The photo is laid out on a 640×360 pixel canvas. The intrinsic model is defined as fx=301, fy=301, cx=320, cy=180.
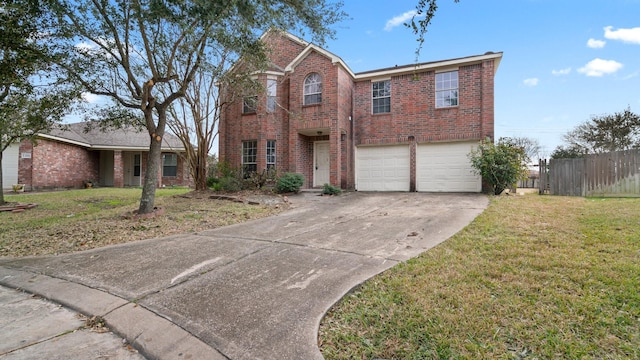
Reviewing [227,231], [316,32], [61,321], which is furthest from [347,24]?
[61,321]

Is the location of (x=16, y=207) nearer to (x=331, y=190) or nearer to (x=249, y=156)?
(x=249, y=156)

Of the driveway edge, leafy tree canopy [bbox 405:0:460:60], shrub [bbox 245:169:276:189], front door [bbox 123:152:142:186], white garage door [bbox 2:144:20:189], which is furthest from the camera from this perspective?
front door [bbox 123:152:142:186]

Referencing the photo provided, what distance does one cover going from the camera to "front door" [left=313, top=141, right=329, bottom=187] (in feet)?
45.4

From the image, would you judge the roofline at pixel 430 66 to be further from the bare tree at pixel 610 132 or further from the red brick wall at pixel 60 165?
the red brick wall at pixel 60 165

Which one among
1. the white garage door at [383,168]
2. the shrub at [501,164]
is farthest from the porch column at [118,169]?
the shrub at [501,164]

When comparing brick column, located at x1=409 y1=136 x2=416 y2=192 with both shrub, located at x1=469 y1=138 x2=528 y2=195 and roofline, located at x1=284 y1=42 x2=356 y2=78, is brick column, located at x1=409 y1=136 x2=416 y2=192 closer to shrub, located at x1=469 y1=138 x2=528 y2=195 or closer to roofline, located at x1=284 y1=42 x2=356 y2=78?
shrub, located at x1=469 y1=138 x2=528 y2=195

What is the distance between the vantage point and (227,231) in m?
6.15

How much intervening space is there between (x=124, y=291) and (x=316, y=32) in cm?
664

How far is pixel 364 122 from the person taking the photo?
13453 millimetres

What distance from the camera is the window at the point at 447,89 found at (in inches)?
474

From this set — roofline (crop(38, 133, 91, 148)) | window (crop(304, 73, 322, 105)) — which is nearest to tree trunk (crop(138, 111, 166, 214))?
window (crop(304, 73, 322, 105))

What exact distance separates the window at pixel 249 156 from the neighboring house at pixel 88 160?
13.1 feet

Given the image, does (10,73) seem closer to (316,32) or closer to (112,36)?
(112,36)

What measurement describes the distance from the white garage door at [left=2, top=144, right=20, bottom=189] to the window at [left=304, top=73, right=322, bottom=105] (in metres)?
15.8
